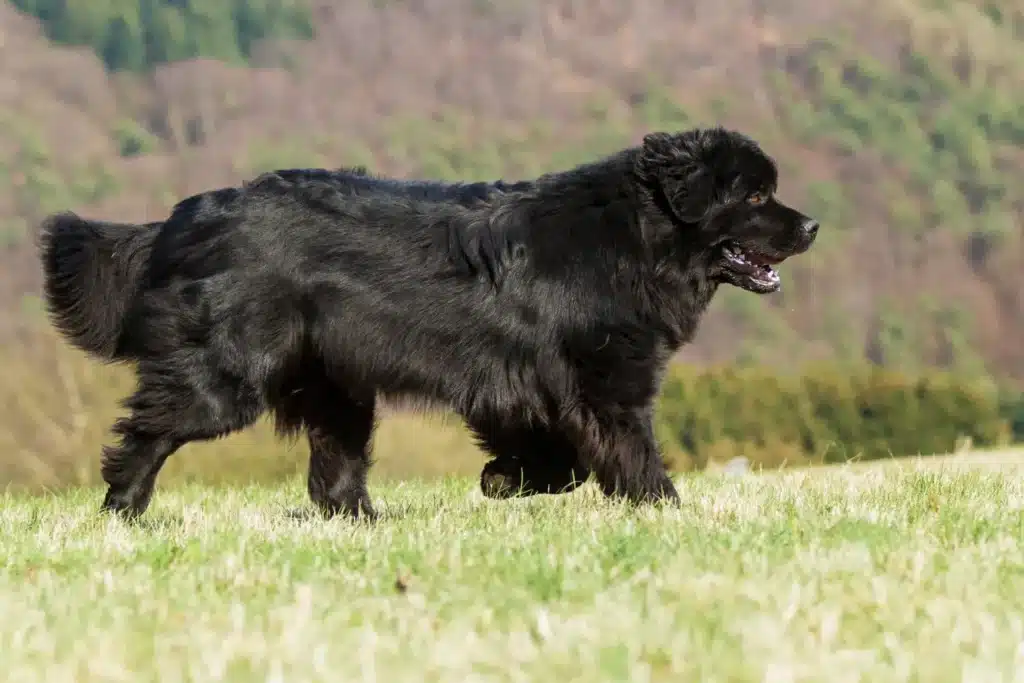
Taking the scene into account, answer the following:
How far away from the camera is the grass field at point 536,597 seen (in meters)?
2.82

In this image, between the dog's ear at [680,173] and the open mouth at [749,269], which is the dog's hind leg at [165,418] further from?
the open mouth at [749,269]

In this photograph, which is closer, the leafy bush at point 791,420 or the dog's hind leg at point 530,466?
the dog's hind leg at point 530,466

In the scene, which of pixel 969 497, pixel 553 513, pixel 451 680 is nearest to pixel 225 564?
pixel 451 680

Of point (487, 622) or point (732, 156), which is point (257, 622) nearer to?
point (487, 622)

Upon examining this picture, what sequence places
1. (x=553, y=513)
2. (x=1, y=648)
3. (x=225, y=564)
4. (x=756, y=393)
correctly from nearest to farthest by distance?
(x=1, y=648), (x=225, y=564), (x=553, y=513), (x=756, y=393)

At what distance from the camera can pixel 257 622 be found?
321 cm

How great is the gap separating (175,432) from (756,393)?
15.6 metres

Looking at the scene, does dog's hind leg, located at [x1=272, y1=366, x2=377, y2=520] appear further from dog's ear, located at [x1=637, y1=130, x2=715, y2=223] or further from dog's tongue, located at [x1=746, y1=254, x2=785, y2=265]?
dog's tongue, located at [x1=746, y1=254, x2=785, y2=265]

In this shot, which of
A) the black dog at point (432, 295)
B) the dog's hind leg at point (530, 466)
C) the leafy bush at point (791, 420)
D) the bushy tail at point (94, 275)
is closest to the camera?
the black dog at point (432, 295)

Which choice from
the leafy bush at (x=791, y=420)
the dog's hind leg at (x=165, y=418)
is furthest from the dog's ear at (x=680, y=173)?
the leafy bush at (x=791, y=420)

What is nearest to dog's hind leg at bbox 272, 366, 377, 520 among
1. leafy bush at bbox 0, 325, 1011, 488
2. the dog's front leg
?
the dog's front leg

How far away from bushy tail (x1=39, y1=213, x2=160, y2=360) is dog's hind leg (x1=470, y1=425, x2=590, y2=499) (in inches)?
66.1

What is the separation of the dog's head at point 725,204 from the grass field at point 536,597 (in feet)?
3.66

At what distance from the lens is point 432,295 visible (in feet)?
18.2
